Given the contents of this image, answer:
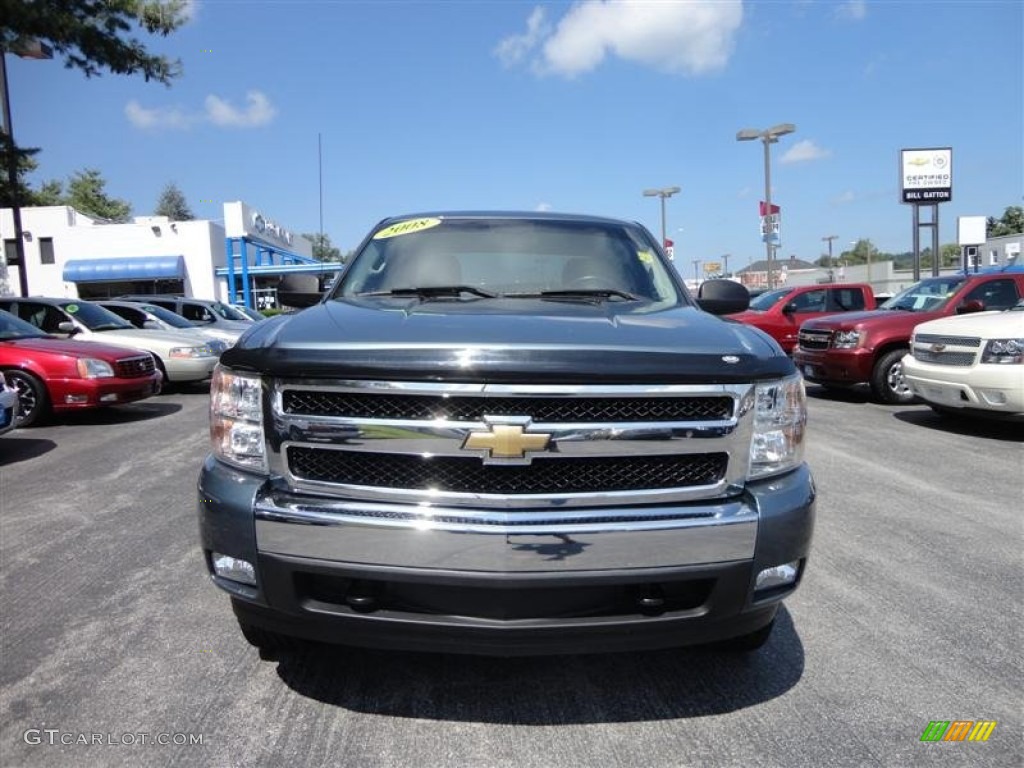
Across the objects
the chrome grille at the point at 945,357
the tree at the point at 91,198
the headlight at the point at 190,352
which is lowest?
the chrome grille at the point at 945,357

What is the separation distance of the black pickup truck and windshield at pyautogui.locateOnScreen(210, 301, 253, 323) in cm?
1641

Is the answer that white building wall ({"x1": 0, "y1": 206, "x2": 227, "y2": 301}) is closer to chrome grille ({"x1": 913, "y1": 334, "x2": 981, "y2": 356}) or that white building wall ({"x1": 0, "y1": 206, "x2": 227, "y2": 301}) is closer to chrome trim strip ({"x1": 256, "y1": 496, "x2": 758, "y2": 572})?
chrome grille ({"x1": 913, "y1": 334, "x2": 981, "y2": 356})

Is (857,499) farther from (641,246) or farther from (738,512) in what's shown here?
(738,512)

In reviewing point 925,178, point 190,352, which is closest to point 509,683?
point 190,352

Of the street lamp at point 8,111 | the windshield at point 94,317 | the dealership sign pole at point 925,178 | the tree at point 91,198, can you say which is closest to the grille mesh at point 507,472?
the windshield at point 94,317

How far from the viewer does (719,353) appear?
7.64 ft

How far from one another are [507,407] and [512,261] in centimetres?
165

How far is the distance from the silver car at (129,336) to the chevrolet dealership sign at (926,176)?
2531cm

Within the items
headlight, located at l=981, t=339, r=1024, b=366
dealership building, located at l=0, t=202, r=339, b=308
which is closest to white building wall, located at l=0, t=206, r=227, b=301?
dealership building, located at l=0, t=202, r=339, b=308

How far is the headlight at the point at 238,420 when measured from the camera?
7.60 feet

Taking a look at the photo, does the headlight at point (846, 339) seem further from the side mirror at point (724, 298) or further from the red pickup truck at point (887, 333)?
the side mirror at point (724, 298)

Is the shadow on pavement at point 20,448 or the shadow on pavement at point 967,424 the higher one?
the shadow on pavement at point 20,448

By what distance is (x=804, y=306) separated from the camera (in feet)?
47.3

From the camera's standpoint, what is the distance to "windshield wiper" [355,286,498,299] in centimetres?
324
